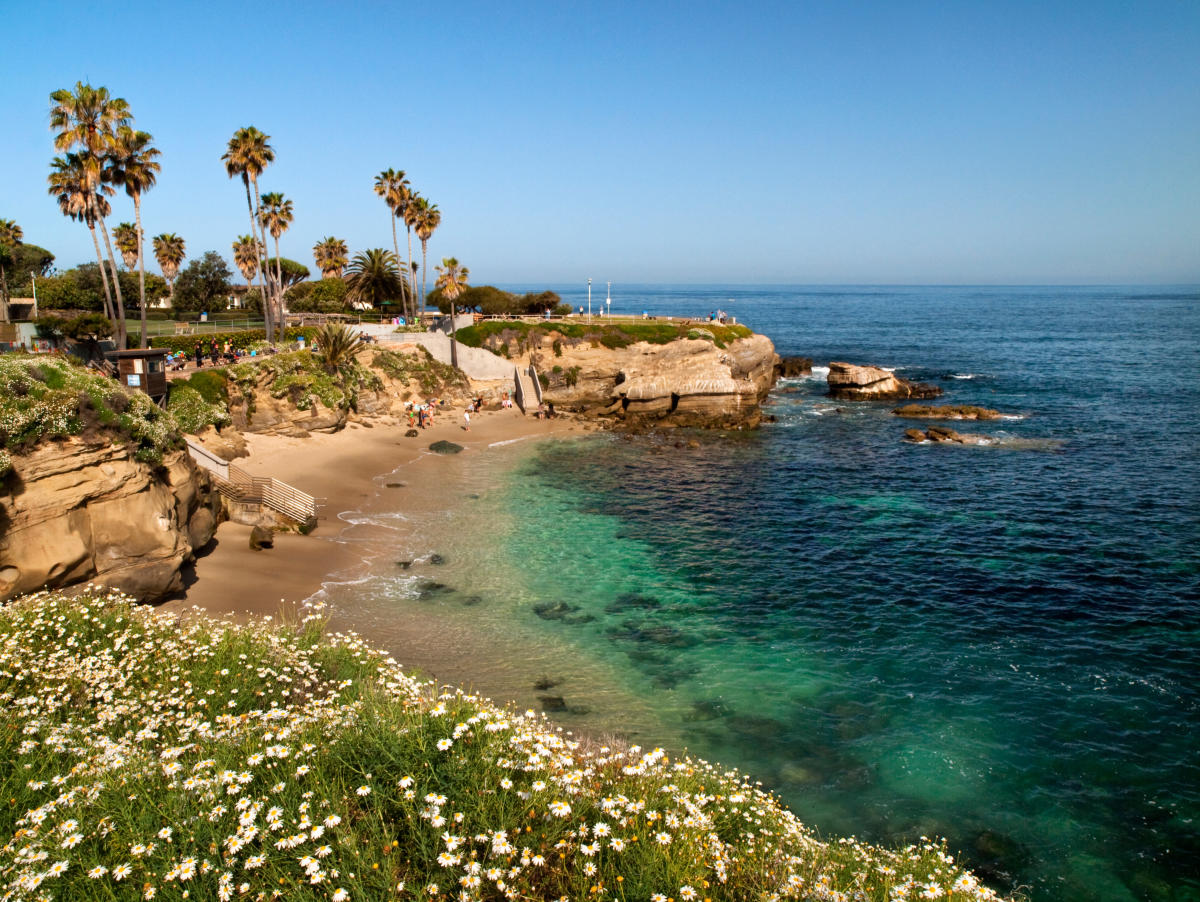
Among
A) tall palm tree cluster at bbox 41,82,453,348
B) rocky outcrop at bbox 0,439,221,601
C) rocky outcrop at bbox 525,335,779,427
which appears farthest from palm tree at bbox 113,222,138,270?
rocky outcrop at bbox 0,439,221,601

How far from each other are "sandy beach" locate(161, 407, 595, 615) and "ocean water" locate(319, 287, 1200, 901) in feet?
5.59

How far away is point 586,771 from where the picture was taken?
9.33 metres

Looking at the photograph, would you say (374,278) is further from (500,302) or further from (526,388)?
(526,388)

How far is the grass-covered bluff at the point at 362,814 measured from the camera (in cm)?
732

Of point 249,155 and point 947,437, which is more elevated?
point 249,155

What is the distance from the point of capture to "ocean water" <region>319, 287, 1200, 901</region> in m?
14.4

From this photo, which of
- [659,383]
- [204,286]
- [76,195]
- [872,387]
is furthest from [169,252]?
[872,387]

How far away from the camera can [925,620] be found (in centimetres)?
2186

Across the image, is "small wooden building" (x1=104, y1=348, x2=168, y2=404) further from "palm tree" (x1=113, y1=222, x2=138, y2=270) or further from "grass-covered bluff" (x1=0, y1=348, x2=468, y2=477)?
"palm tree" (x1=113, y1=222, x2=138, y2=270)

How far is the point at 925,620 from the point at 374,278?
6201 cm

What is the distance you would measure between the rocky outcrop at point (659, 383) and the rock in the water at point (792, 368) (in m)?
15.6

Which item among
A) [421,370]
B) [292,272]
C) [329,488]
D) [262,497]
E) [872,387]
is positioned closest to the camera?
[262,497]

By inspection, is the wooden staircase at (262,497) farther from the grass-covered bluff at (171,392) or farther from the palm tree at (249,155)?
the palm tree at (249,155)

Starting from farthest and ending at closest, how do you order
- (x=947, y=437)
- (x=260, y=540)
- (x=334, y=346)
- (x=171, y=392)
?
(x=947, y=437) < (x=334, y=346) < (x=171, y=392) < (x=260, y=540)
